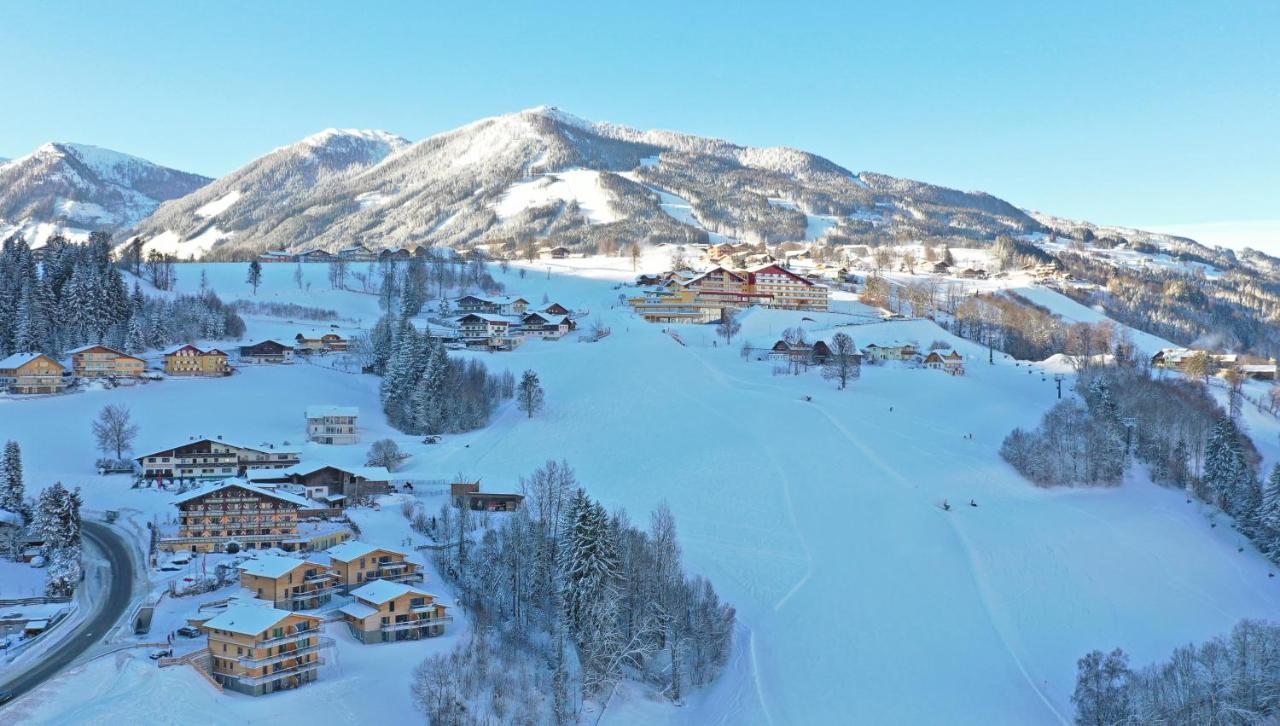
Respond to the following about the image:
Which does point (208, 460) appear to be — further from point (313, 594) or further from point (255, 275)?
point (255, 275)

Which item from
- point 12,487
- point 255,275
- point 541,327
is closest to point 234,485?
point 12,487

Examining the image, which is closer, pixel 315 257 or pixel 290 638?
pixel 290 638

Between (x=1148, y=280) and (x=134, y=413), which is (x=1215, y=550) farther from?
(x=1148, y=280)

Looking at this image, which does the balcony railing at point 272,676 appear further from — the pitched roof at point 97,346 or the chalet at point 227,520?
the pitched roof at point 97,346

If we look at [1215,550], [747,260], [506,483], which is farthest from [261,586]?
[747,260]

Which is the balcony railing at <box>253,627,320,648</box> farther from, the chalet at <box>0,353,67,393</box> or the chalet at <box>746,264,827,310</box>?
the chalet at <box>746,264,827,310</box>

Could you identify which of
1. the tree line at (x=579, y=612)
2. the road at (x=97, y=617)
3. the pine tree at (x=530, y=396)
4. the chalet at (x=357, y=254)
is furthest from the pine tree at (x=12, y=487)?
the chalet at (x=357, y=254)

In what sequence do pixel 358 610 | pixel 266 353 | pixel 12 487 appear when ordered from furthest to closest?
1. pixel 266 353
2. pixel 12 487
3. pixel 358 610
